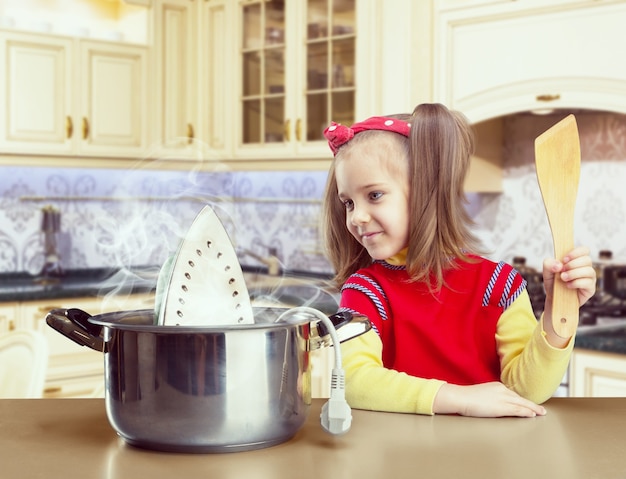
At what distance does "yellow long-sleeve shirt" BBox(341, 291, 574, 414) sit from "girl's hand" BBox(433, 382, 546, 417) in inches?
0.5

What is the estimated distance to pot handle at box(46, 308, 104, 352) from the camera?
0.76m

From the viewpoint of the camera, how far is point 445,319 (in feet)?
3.42

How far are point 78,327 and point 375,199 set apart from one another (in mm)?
394

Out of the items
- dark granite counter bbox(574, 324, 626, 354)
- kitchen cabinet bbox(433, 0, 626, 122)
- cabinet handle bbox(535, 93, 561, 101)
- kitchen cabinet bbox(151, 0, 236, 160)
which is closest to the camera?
dark granite counter bbox(574, 324, 626, 354)

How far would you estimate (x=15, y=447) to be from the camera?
2.35ft

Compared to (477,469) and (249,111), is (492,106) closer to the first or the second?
(249,111)

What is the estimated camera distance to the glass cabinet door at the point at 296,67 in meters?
3.37

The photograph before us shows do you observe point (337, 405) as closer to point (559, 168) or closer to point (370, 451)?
point (370, 451)

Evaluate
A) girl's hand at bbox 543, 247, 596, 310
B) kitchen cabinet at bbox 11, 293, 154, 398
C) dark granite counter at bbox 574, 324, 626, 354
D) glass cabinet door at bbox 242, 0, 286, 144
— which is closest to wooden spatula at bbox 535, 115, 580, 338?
girl's hand at bbox 543, 247, 596, 310

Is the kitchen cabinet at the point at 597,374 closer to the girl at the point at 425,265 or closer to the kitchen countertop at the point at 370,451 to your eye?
the girl at the point at 425,265

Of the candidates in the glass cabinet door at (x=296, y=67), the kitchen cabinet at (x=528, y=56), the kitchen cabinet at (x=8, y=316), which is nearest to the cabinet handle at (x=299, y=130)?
the glass cabinet door at (x=296, y=67)

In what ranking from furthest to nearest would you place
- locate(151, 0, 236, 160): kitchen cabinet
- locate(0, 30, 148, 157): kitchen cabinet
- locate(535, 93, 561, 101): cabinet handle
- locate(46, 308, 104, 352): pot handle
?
locate(151, 0, 236, 160): kitchen cabinet
locate(0, 30, 148, 157): kitchen cabinet
locate(535, 93, 561, 101): cabinet handle
locate(46, 308, 104, 352): pot handle

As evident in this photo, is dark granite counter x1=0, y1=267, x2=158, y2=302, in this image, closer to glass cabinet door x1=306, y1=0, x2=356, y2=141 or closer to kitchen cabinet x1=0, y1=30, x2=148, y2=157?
kitchen cabinet x1=0, y1=30, x2=148, y2=157

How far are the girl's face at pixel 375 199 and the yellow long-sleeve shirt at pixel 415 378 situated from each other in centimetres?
11
